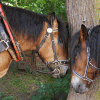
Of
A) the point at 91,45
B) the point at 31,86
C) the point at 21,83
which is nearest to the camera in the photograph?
the point at 91,45

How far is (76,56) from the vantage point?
1.84 m

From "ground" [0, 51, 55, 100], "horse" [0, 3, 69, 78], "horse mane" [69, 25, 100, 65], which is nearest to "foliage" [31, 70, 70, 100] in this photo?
"ground" [0, 51, 55, 100]

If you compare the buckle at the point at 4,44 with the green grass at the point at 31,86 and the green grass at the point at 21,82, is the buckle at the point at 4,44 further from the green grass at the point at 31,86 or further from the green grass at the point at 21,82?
the green grass at the point at 21,82

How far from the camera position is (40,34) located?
2.14m

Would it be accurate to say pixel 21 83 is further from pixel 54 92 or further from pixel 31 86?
pixel 54 92

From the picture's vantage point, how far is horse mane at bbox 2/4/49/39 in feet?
6.79

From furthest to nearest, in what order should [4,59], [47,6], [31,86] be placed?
[31,86] → [47,6] → [4,59]

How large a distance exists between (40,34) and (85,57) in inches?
32.6

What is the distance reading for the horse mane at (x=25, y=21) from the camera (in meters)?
2.07

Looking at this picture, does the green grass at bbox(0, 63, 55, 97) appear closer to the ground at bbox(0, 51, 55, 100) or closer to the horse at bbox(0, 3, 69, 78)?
the ground at bbox(0, 51, 55, 100)

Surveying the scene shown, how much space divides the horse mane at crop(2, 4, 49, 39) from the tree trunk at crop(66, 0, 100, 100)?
526 mm

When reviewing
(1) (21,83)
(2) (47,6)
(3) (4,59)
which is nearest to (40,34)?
(3) (4,59)

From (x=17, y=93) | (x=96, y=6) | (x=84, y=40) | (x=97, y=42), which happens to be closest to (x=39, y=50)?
(x=84, y=40)

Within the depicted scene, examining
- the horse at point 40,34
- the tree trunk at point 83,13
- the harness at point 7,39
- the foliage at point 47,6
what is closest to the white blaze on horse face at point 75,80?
the horse at point 40,34
